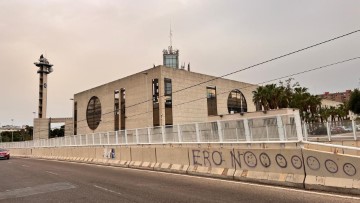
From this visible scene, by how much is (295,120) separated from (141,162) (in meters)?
10.2

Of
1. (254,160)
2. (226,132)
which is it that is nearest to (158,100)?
(226,132)

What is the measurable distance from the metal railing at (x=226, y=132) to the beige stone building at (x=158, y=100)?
3709 centimetres

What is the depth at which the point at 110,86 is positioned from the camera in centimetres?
8238

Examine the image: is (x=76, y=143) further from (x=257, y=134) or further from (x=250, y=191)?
(x=250, y=191)

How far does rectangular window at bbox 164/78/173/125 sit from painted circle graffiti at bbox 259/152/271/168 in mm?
53669

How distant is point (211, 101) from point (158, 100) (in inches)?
686

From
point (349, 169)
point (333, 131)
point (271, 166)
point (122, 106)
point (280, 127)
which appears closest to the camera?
point (349, 169)

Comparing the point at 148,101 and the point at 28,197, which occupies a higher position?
the point at 148,101

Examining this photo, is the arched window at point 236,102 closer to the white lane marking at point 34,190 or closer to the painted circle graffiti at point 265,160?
the painted circle graffiti at point 265,160

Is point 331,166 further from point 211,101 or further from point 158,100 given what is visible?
point 211,101

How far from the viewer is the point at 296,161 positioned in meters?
10.3

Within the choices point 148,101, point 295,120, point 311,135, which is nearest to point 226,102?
point 148,101

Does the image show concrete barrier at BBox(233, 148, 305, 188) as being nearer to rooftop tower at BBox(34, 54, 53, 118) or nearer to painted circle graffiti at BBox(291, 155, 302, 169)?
painted circle graffiti at BBox(291, 155, 302, 169)

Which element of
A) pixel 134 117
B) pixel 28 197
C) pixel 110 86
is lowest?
pixel 28 197
